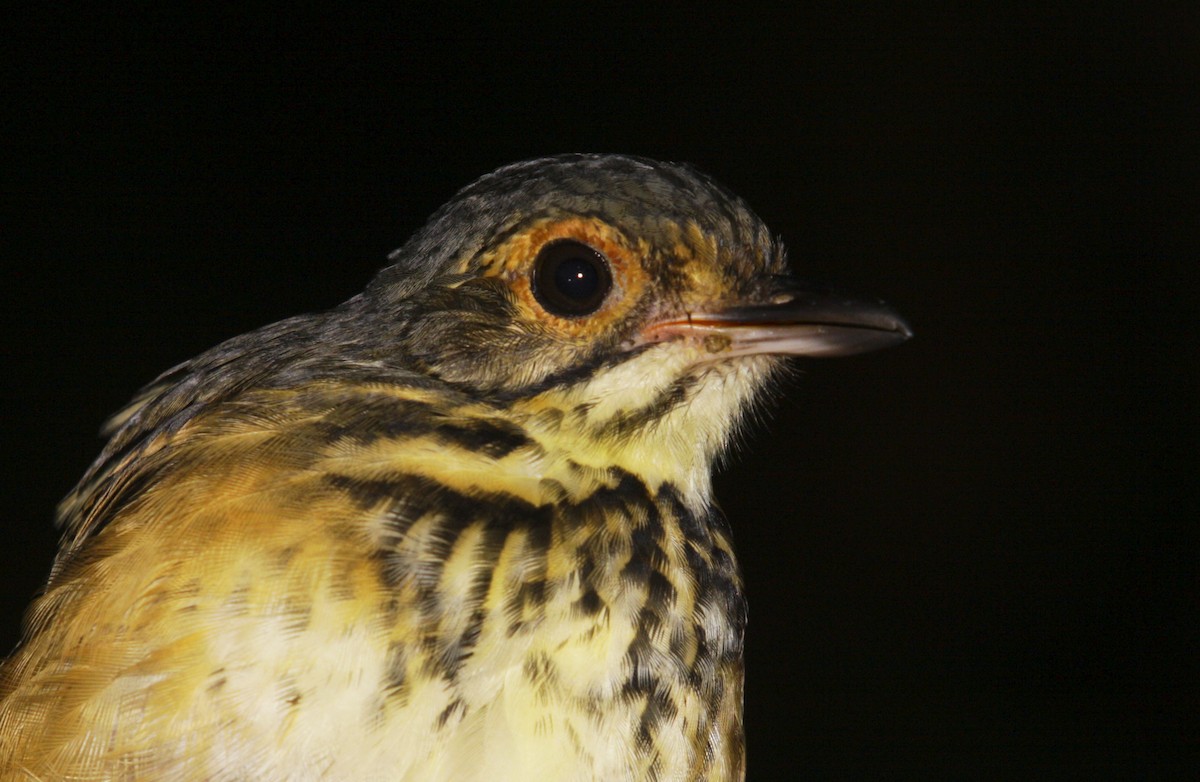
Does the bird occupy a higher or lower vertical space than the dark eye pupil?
lower

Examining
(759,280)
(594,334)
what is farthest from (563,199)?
(759,280)

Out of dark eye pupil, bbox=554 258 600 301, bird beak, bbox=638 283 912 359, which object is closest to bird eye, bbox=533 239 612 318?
dark eye pupil, bbox=554 258 600 301

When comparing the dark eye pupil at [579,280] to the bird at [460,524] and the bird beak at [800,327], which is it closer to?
the bird at [460,524]

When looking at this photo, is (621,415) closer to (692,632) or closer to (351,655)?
(692,632)

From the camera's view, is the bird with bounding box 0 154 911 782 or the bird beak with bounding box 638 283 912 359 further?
the bird beak with bounding box 638 283 912 359

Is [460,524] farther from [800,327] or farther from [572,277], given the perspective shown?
[800,327]

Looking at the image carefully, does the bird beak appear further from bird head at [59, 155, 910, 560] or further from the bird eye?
the bird eye

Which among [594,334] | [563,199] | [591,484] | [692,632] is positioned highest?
[563,199]

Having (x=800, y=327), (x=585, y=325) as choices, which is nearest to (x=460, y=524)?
(x=585, y=325)
